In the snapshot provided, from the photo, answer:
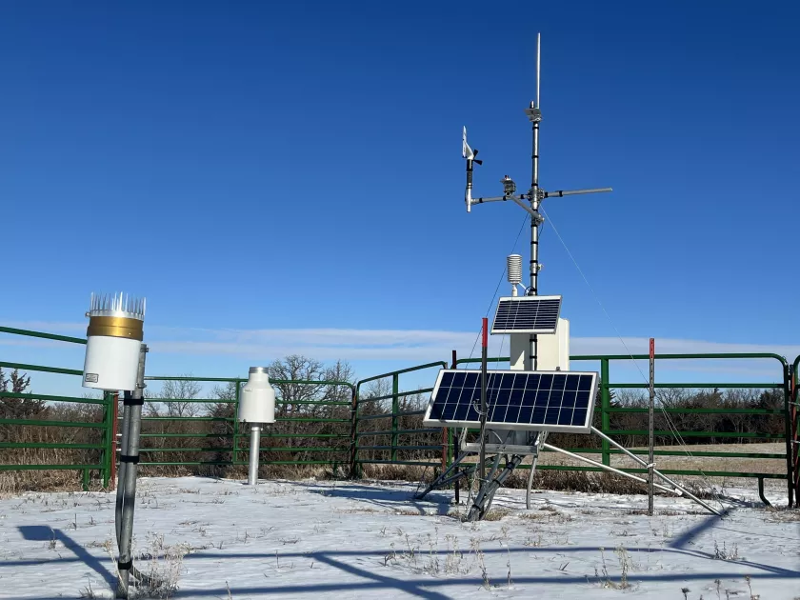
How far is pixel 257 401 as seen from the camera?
38.6 ft

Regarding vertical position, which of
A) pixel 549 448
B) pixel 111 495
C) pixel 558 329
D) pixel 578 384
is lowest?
pixel 111 495

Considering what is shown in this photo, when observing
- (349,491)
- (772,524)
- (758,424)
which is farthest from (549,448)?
(758,424)

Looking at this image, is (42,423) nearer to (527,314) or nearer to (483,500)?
(483,500)

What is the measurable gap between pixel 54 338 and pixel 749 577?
309 inches

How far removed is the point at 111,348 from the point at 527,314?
5.32 meters

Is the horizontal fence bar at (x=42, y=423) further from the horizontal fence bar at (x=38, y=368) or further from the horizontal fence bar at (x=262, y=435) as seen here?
the horizontal fence bar at (x=262, y=435)

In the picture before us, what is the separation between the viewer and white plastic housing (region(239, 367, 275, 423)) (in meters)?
11.8

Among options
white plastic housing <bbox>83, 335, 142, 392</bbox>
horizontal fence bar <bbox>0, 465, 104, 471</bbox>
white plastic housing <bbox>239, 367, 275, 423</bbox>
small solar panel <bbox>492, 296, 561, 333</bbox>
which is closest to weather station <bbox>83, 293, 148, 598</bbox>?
white plastic housing <bbox>83, 335, 142, 392</bbox>

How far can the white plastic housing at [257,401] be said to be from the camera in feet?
38.5

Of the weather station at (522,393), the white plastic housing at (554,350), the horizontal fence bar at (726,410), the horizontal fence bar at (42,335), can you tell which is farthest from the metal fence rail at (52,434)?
the horizontal fence bar at (726,410)

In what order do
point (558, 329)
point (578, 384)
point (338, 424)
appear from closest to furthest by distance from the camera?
point (578, 384), point (558, 329), point (338, 424)

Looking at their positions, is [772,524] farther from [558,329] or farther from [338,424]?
[338,424]

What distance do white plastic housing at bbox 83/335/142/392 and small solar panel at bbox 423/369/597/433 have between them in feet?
13.4

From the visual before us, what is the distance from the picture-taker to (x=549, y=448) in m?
8.12
